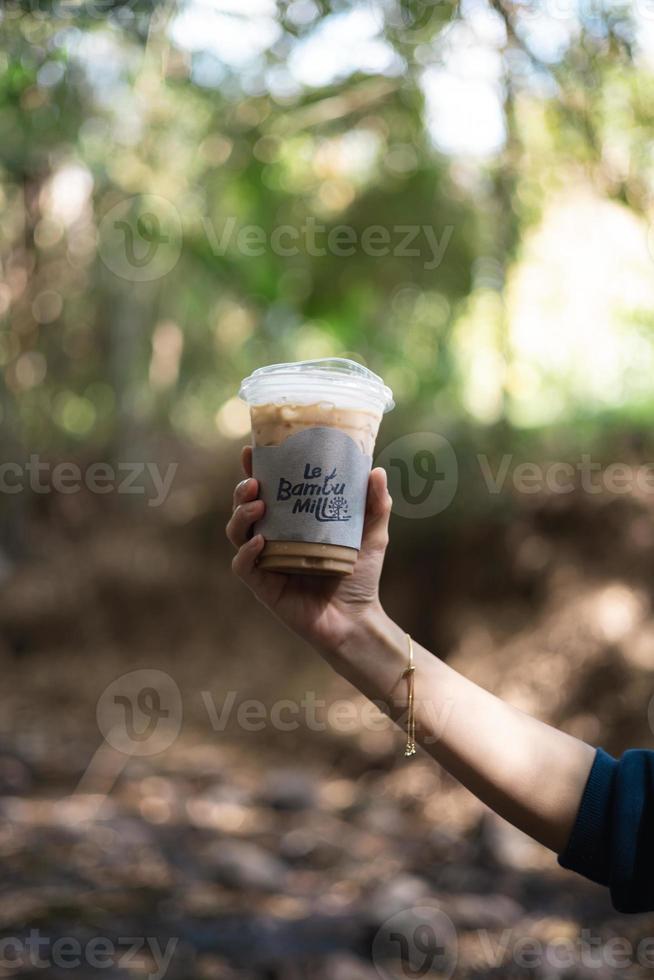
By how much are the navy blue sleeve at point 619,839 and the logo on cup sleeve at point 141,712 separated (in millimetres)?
4871

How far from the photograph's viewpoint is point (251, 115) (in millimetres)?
5625

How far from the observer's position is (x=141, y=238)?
7547 millimetres

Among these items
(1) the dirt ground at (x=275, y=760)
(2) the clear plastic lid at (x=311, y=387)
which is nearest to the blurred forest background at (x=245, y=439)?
(1) the dirt ground at (x=275, y=760)

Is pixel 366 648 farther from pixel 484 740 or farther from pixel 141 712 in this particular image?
pixel 141 712

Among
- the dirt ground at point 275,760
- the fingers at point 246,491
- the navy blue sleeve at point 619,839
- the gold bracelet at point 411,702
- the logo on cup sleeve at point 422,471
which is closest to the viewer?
the navy blue sleeve at point 619,839

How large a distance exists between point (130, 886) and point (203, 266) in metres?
5.31

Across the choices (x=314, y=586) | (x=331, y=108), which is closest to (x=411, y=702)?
(x=314, y=586)

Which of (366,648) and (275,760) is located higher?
(366,648)

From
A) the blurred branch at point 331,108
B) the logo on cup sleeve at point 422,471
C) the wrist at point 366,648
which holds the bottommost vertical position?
the logo on cup sleeve at point 422,471

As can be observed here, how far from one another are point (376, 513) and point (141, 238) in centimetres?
628

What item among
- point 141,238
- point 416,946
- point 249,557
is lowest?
point 416,946

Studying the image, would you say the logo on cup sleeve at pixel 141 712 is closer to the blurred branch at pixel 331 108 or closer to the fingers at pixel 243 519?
the blurred branch at pixel 331 108

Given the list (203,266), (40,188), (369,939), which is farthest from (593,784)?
(40,188)

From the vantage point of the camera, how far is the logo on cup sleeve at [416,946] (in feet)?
10.8
